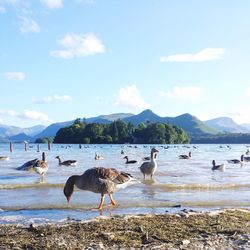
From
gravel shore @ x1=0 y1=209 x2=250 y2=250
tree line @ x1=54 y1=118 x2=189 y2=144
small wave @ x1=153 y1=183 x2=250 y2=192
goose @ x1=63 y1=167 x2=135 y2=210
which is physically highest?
tree line @ x1=54 y1=118 x2=189 y2=144

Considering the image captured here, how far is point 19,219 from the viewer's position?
12.3 m

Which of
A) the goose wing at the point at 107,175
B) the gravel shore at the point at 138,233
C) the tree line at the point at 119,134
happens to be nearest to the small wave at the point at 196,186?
the goose wing at the point at 107,175

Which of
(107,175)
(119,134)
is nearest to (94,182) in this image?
(107,175)

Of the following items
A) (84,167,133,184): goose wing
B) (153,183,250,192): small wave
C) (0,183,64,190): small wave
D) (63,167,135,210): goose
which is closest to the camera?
(63,167,135,210): goose

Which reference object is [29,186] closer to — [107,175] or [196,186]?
[107,175]

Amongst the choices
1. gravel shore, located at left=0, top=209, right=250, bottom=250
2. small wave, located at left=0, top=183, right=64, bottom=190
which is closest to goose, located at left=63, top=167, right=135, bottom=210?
gravel shore, located at left=0, top=209, right=250, bottom=250

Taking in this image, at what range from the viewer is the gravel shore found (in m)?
9.06

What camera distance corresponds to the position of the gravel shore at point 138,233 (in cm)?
906

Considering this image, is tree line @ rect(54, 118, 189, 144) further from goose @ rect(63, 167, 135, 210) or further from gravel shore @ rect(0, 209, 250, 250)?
gravel shore @ rect(0, 209, 250, 250)

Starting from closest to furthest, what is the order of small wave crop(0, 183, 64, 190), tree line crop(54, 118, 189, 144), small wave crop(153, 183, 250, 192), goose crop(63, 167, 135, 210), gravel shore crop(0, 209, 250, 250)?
gravel shore crop(0, 209, 250, 250) < goose crop(63, 167, 135, 210) < small wave crop(0, 183, 64, 190) < small wave crop(153, 183, 250, 192) < tree line crop(54, 118, 189, 144)

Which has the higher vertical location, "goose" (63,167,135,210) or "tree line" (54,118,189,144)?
"tree line" (54,118,189,144)

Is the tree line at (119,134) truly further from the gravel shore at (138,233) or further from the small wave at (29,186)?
the gravel shore at (138,233)

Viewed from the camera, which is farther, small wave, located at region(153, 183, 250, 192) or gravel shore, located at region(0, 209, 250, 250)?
small wave, located at region(153, 183, 250, 192)

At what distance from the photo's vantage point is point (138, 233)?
10.0 metres
